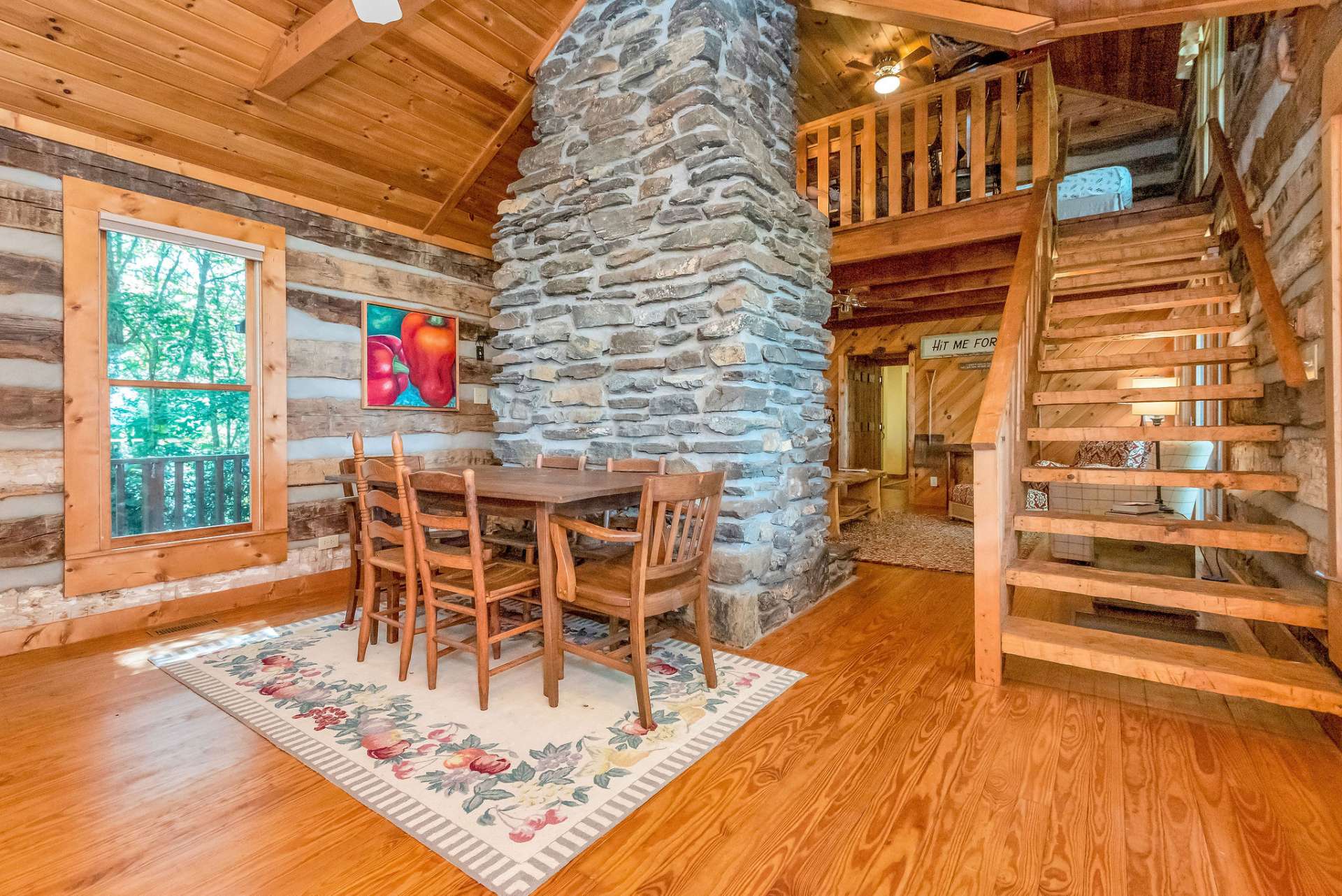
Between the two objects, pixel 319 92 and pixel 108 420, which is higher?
pixel 319 92

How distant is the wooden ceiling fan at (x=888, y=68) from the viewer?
15.9 ft

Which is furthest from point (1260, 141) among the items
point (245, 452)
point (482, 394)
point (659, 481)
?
point (245, 452)

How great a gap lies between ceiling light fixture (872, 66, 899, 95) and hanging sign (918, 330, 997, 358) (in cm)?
367

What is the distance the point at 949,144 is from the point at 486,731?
4.26 m

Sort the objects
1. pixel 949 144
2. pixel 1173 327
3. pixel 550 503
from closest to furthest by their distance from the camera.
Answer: pixel 550 503 → pixel 1173 327 → pixel 949 144

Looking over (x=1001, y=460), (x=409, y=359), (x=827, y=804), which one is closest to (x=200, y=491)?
(x=409, y=359)

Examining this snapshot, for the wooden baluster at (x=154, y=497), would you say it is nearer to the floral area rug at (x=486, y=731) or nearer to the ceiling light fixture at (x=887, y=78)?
the floral area rug at (x=486, y=731)

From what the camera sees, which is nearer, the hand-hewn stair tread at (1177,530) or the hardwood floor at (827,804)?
the hardwood floor at (827,804)

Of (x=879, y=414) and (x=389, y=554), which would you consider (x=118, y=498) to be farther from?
(x=879, y=414)

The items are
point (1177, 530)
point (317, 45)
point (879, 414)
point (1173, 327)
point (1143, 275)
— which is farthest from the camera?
point (879, 414)

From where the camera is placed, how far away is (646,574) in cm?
211

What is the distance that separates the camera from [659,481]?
204cm

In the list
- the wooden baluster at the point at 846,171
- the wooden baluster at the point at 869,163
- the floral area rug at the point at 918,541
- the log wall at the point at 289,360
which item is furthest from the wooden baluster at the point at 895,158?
the log wall at the point at 289,360

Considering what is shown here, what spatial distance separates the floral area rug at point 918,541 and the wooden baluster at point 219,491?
13.9ft
